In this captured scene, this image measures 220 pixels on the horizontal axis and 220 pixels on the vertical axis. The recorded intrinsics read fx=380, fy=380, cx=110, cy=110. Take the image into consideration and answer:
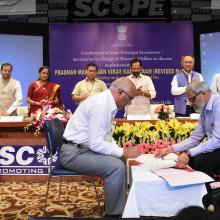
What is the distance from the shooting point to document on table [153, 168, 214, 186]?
199 centimetres

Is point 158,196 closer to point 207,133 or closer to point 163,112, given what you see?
point 207,133

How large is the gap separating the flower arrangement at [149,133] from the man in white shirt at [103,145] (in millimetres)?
979

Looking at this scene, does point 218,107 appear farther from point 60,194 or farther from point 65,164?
point 60,194

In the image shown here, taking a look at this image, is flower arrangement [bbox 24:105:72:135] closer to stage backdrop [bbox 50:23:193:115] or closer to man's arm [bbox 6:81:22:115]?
man's arm [bbox 6:81:22:115]

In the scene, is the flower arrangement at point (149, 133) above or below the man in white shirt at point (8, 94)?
below

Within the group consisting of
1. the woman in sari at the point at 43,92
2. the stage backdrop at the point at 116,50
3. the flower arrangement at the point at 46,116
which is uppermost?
the stage backdrop at the point at 116,50

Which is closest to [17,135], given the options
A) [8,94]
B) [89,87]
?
[8,94]

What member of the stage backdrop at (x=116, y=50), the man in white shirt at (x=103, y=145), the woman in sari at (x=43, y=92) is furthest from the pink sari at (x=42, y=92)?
the man in white shirt at (x=103, y=145)

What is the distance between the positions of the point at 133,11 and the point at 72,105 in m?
2.26

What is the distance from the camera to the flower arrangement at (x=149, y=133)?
3.61 m

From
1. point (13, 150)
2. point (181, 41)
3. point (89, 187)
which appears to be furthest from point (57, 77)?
point (89, 187)

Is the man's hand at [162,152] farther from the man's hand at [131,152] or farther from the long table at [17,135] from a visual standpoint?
the long table at [17,135]

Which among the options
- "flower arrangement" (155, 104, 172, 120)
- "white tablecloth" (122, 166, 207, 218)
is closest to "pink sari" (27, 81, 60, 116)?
"flower arrangement" (155, 104, 172, 120)

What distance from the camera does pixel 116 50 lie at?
760cm
